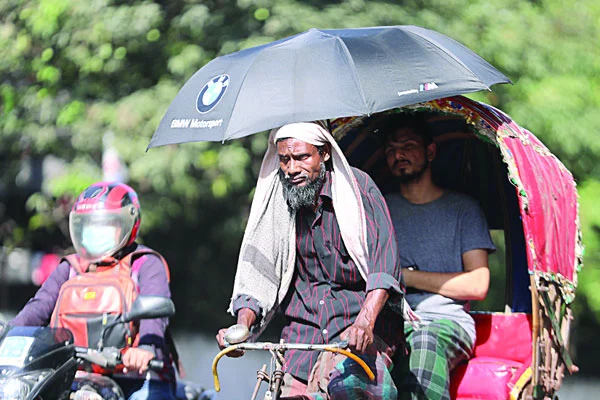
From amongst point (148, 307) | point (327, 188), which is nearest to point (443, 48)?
point (327, 188)

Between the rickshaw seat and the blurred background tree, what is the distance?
12.2 feet

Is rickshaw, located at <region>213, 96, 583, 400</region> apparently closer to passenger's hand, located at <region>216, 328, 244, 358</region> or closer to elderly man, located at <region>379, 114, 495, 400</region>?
elderly man, located at <region>379, 114, 495, 400</region>

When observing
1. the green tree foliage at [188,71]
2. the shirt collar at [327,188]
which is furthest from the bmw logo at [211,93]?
the green tree foliage at [188,71]

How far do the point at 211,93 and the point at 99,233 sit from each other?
1115 mm

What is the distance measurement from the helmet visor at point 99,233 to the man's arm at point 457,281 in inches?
63.8

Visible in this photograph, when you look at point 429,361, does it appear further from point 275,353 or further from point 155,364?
Result: point 155,364

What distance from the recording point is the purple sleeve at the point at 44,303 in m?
5.16

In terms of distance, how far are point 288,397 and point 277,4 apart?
5.49m

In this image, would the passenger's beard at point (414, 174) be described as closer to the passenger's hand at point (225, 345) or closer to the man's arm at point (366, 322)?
the man's arm at point (366, 322)

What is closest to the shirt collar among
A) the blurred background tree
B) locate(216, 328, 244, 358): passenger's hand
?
locate(216, 328, 244, 358): passenger's hand

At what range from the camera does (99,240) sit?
5.28m

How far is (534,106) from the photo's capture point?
370 inches

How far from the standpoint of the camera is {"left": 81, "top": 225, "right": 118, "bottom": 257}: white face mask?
17.3 ft

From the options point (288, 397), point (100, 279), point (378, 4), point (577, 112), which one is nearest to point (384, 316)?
point (288, 397)
